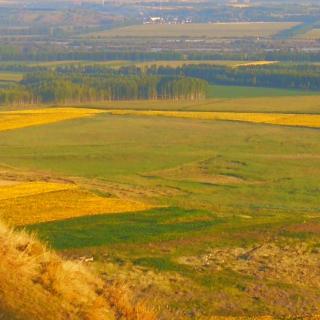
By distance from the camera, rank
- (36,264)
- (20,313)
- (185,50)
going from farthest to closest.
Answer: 1. (185,50)
2. (36,264)
3. (20,313)

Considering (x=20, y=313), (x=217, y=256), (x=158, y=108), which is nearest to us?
(x=20, y=313)

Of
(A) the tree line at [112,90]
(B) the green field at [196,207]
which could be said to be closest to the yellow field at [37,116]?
(B) the green field at [196,207]

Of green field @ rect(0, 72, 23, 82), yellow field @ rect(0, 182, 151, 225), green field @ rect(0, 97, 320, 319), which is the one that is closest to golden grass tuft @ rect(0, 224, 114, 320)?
green field @ rect(0, 97, 320, 319)

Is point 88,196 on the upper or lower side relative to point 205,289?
lower

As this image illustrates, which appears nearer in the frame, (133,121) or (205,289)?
(205,289)

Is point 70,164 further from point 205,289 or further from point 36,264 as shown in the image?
point 36,264

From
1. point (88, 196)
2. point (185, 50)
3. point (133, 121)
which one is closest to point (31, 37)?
point (185, 50)

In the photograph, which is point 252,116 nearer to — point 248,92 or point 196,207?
point 248,92
